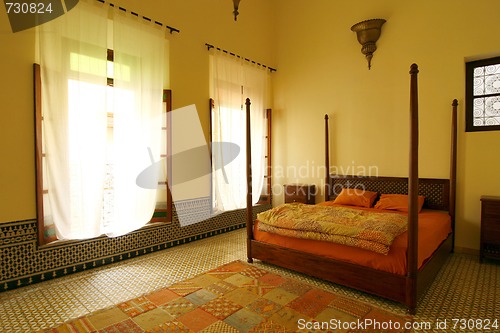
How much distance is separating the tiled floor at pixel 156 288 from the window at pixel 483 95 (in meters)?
1.59

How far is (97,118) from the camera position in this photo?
115 inches

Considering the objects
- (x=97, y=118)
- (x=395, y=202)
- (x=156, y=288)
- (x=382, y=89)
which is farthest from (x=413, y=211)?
(x=97, y=118)

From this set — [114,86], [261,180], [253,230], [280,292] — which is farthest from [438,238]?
[114,86]

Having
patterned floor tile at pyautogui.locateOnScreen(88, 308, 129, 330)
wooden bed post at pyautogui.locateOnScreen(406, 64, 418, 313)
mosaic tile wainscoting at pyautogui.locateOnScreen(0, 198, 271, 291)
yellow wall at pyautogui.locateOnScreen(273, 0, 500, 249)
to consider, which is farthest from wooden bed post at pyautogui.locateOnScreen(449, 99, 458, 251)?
patterned floor tile at pyautogui.locateOnScreen(88, 308, 129, 330)

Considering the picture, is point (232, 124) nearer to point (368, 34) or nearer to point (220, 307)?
point (368, 34)

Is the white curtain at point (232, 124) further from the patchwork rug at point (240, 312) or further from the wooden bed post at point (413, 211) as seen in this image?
the wooden bed post at point (413, 211)

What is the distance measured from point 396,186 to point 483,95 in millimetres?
1457

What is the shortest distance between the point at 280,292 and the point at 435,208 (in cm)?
243

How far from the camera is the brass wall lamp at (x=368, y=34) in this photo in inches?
153

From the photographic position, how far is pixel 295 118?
5.00 m

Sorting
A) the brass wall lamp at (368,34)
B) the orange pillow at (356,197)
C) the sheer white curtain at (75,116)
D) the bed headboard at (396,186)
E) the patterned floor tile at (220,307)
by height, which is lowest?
the patterned floor tile at (220,307)

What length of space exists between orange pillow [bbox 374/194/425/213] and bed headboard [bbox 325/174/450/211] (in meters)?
0.15

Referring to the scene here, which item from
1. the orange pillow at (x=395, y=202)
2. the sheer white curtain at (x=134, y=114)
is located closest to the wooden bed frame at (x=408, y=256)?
the orange pillow at (x=395, y=202)

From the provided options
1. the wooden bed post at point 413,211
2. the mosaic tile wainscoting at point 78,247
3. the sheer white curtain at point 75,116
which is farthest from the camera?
the sheer white curtain at point 75,116
